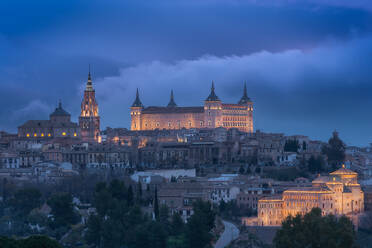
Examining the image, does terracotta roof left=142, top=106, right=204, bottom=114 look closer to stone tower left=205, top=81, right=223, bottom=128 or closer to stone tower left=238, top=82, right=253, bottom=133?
stone tower left=205, top=81, right=223, bottom=128

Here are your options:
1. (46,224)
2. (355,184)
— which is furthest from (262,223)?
(46,224)

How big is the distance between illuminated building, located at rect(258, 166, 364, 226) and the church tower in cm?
3920

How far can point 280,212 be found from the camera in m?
66.4

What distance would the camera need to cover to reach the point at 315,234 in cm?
5450

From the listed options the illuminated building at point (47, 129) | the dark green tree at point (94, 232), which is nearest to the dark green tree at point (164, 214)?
A: the dark green tree at point (94, 232)

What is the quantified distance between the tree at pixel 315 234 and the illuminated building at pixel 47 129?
50.0 metres

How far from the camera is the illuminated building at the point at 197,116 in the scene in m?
115

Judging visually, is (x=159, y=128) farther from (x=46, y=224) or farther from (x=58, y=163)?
(x=46, y=224)

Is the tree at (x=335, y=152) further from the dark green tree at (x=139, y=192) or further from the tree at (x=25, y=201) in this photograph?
the tree at (x=25, y=201)

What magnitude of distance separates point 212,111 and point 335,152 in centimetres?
3232

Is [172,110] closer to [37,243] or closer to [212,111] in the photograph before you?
[212,111]

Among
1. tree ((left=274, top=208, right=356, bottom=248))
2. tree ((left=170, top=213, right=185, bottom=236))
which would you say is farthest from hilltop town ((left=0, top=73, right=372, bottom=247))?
tree ((left=274, top=208, right=356, bottom=248))

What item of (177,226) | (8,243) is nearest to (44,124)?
(177,226)

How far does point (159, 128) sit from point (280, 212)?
163ft
